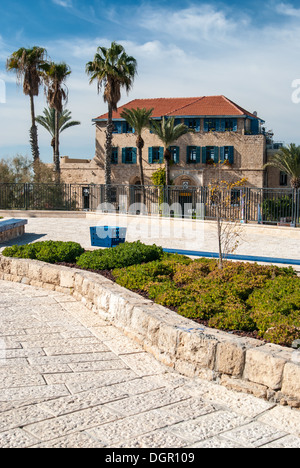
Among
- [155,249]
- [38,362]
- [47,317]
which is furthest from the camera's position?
[155,249]

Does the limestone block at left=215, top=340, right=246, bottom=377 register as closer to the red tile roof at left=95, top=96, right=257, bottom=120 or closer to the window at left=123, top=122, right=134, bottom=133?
the red tile roof at left=95, top=96, right=257, bottom=120

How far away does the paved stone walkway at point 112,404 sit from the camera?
340 centimetres

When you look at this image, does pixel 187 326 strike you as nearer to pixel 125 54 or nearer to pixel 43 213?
pixel 43 213

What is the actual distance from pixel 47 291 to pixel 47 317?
5.42 ft

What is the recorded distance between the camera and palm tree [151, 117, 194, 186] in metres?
39.9

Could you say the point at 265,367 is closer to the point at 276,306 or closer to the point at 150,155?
the point at 276,306

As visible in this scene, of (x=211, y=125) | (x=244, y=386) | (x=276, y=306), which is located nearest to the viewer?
(x=244, y=386)

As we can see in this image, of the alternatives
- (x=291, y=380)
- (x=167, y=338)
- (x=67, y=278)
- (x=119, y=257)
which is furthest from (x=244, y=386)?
(x=119, y=257)

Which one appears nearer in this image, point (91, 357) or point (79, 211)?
point (91, 357)

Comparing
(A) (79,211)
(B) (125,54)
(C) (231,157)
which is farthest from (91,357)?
(C) (231,157)

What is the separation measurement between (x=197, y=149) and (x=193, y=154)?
0.57 metres

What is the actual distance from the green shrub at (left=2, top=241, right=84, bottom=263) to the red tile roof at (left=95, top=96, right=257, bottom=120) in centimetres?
3333

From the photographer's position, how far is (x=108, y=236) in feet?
39.3

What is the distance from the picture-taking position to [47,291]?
821 centimetres
